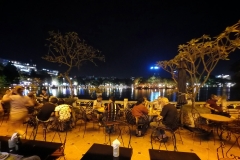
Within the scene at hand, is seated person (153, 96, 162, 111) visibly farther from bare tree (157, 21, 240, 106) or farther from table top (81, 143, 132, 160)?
table top (81, 143, 132, 160)

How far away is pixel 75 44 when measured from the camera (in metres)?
8.45

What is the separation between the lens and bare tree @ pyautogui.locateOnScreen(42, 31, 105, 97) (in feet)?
27.4

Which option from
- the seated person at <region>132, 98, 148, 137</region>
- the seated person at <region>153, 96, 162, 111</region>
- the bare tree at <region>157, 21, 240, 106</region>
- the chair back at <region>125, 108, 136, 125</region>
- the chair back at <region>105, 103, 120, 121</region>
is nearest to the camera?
the bare tree at <region>157, 21, 240, 106</region>

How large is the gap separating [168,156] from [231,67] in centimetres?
2540

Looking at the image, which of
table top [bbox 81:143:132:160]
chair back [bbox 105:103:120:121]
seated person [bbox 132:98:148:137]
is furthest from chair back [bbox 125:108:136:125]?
table top [bbox 81:143:132:160]

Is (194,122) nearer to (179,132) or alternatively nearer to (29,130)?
(179,132)

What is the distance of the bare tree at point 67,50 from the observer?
8.35m

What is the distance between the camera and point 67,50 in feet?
27.6

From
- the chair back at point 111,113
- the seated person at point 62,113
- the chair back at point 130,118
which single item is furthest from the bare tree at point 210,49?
the seated person at point 62,113

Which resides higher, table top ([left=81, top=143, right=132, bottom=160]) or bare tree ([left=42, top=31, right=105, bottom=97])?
bare tree ([left=42, top=31, right=105, bottom=97])

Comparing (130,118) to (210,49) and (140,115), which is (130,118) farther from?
(210,49)

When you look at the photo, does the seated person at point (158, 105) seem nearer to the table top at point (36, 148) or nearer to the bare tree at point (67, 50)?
the bare tree at point (67, 50)

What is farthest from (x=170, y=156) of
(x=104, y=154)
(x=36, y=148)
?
(x=36, y=148)

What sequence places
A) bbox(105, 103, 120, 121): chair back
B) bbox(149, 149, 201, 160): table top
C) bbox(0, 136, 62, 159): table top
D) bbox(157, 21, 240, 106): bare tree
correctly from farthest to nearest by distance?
bbox(105, 103, 120, 121): chair back
bbox(157, 21, 240, 106): bare tree
bbox(0, 136, 62, 159): table top
bbox(149, 149, 201, 160): table top
